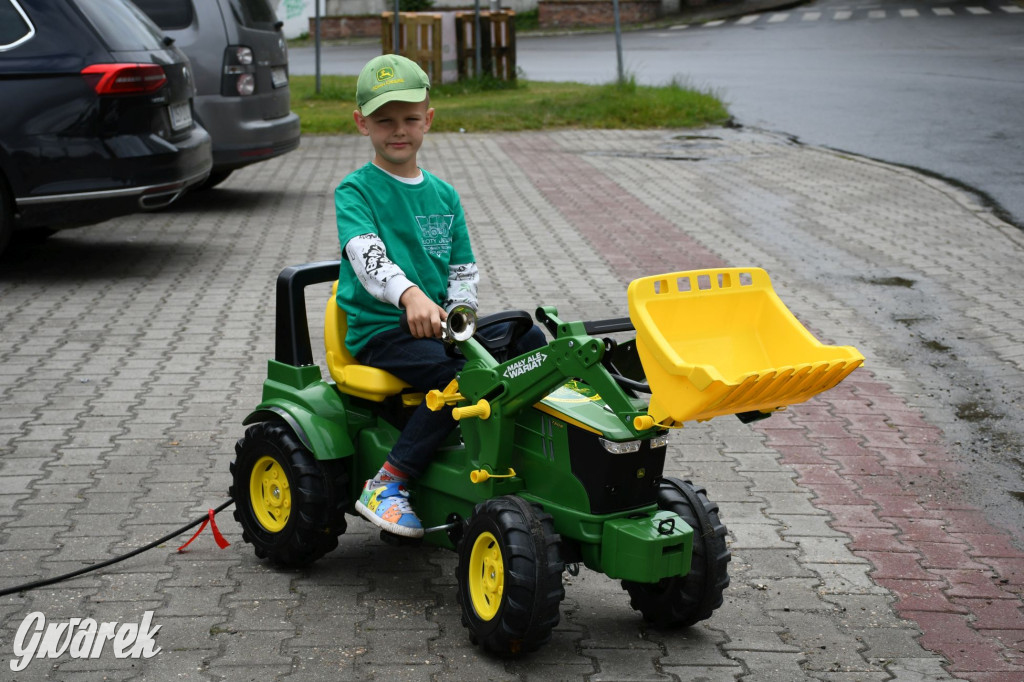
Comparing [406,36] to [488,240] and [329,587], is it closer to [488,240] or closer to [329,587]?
[488,240]

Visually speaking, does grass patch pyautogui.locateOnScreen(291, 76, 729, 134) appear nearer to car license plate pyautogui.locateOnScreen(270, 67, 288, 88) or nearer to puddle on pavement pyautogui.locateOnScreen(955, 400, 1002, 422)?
car license plate pyautogui.locateOnScreen(270, 67, 288, 88)

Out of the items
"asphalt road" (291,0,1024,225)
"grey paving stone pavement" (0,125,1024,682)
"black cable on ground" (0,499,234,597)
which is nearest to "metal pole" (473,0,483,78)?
"asphalt road" (291,0,1024,225)

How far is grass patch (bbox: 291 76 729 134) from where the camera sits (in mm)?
17531

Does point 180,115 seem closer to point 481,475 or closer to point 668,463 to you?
point 668,463

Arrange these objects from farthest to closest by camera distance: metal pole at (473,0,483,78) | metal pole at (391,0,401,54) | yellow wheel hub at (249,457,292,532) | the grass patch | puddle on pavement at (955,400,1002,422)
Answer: metal pole at (473,0,483,78) < metal pole at (391,0,401,54) < the grass patch < puddle on pavement at (955,400,1002,422) < yellow wheel hub at (249,457,292,532)

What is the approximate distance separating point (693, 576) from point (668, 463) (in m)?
1.74

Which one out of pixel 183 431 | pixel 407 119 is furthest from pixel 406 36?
pixel 407 119

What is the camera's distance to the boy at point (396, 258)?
385cm

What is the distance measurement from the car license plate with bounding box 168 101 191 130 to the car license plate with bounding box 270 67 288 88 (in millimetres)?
2565

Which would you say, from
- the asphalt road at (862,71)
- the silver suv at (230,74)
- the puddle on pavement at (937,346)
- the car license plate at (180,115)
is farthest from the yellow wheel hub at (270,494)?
the asphalt road at (862,71)

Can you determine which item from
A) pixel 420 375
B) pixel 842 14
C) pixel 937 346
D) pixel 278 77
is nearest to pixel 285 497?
pixel 420 375

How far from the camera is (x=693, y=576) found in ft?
12.0

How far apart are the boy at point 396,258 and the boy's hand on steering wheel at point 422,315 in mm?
89

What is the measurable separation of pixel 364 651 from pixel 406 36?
18.9 metres
